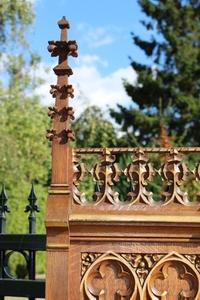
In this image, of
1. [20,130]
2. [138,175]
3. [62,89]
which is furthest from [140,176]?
[20,130]

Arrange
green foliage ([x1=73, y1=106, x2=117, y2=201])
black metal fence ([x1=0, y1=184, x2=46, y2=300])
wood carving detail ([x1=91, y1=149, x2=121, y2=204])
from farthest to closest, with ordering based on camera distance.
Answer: green foliage ([x1=73, y1=106, x2=117, y2=201]) → black metal fence ([x1=0, y1=184, x2=46, y2=300]) → wood carving detail ([x1=91, y1=149, x2=121, y2=204])

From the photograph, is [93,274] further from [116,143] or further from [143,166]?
[116,143]

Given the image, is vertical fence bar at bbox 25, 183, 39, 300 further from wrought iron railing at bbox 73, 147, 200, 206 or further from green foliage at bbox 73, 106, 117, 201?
green foliage at bbox 73, 106, 117, 201

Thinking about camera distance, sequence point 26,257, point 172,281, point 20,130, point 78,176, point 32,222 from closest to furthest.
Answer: point 172,281, point 78,176, point 26,257, point 32,222, point 20,130

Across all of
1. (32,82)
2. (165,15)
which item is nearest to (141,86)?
(165,15)

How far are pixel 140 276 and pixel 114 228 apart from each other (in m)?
0.34

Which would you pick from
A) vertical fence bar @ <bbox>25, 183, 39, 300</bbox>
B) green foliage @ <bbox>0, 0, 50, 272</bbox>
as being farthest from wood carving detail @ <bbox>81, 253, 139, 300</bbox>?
green foliage @ <bbox>0, 0, 50, 272</bbox>

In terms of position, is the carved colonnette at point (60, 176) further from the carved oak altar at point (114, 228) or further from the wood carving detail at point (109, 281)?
the wood carving detail at point (109, 281)

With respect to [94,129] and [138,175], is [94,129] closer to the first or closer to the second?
[94,129]

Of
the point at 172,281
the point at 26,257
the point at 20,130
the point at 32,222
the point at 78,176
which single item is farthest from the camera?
the point at 20,130

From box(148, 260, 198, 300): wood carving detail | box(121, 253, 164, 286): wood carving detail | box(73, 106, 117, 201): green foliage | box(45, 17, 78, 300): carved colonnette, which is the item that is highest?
box(73, 106, 117, 201): green foliage

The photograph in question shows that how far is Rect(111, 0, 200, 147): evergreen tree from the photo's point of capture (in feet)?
74.2

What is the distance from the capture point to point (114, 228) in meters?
3.60

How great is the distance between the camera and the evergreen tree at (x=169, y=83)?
22609 millimetres
